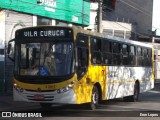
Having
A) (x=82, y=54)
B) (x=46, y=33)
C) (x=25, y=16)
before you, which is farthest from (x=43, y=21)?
(x=46, y=33)

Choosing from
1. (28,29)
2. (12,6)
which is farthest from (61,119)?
(12,6)

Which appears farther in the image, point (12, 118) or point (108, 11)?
point (108, 11)

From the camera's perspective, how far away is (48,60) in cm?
1526

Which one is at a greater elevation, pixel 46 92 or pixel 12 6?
pixel 12 6

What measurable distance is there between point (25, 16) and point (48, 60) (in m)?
10.8

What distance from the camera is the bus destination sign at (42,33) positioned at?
1552 centimetres

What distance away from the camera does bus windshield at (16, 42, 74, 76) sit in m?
15.2

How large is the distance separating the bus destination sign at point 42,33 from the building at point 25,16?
722 cm

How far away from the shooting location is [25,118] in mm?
14414

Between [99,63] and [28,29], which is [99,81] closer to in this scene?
[99,63]

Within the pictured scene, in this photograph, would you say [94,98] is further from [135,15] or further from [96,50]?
[135,15]

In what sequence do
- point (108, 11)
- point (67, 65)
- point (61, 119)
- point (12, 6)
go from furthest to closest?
point (108, 11)
point (12, 6)
point (67, 65)
point (61, 119)

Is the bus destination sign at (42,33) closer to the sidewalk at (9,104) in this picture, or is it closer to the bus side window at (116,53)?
the sidewalk at (9,104)

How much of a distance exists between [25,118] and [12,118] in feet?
1.40
